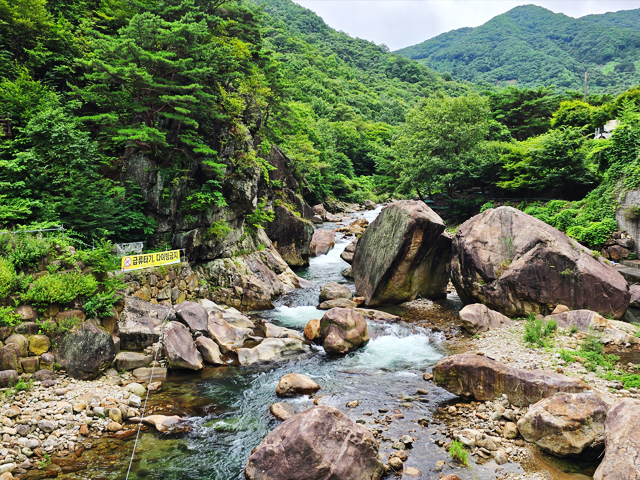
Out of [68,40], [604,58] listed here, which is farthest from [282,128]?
[604,58]

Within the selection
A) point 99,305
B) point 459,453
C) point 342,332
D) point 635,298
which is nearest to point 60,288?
point 99,305

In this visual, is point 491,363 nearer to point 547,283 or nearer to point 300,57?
point 547,283

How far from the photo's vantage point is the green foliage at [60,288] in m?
10.4

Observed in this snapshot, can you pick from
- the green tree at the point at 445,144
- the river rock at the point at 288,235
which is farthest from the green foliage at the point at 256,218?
the green tree at the point at 445,144

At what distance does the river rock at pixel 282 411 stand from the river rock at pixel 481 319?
828 cm

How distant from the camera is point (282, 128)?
37844 millimetres

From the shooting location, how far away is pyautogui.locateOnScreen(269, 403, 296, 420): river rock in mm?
9320

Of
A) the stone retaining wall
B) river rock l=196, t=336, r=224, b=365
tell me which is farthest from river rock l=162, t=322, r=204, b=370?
the stone retaining wall

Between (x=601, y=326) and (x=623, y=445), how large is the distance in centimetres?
814

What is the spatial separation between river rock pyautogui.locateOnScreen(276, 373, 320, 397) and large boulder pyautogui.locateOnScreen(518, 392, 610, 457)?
18.1 ft

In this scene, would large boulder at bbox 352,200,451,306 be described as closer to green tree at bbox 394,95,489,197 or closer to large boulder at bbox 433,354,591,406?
large boulder at bbox 433,354,591,406

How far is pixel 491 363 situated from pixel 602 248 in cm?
1665

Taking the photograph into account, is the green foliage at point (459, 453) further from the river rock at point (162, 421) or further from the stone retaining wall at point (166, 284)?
the stone retaining wall at point (166, 284)

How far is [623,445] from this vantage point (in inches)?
231
